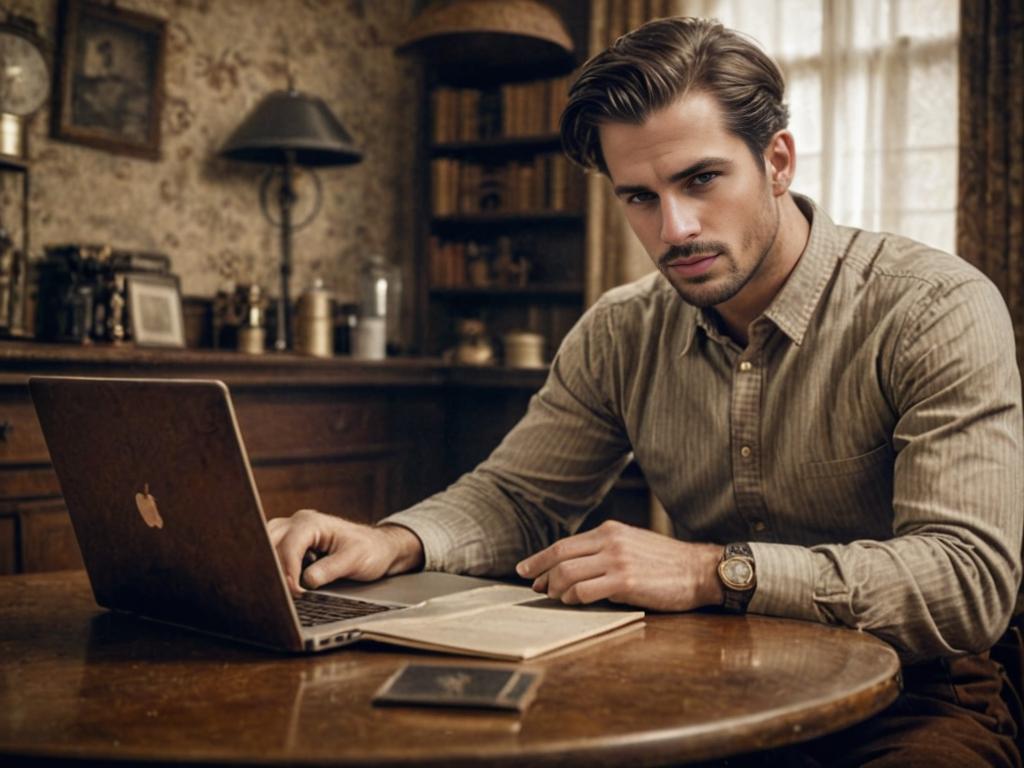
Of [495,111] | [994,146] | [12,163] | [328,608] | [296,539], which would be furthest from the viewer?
[495,111]

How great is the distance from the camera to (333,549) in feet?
4.71

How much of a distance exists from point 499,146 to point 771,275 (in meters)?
3.18

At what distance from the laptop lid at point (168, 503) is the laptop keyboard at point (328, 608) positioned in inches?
3.5

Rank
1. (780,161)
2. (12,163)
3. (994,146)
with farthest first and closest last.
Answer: (994,146) < (12,163) < (780,161)

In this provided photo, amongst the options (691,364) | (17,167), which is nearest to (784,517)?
(691,364)

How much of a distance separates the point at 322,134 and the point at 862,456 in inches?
110

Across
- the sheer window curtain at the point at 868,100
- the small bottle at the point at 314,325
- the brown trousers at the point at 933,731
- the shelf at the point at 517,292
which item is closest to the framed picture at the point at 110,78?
the small bottle at the point at 314,325

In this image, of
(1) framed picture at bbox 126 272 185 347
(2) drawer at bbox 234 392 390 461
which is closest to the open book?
(2) drawer at bbox 234 392 390 461

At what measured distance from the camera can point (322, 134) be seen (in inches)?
153

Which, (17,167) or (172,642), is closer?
(172,642)

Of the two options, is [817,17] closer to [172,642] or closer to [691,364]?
[691,364]

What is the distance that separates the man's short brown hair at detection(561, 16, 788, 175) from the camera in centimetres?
158

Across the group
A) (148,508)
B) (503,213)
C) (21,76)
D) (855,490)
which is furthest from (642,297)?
(503,213)

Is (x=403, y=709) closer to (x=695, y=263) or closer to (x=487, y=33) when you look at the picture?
(x=695, y=263)
